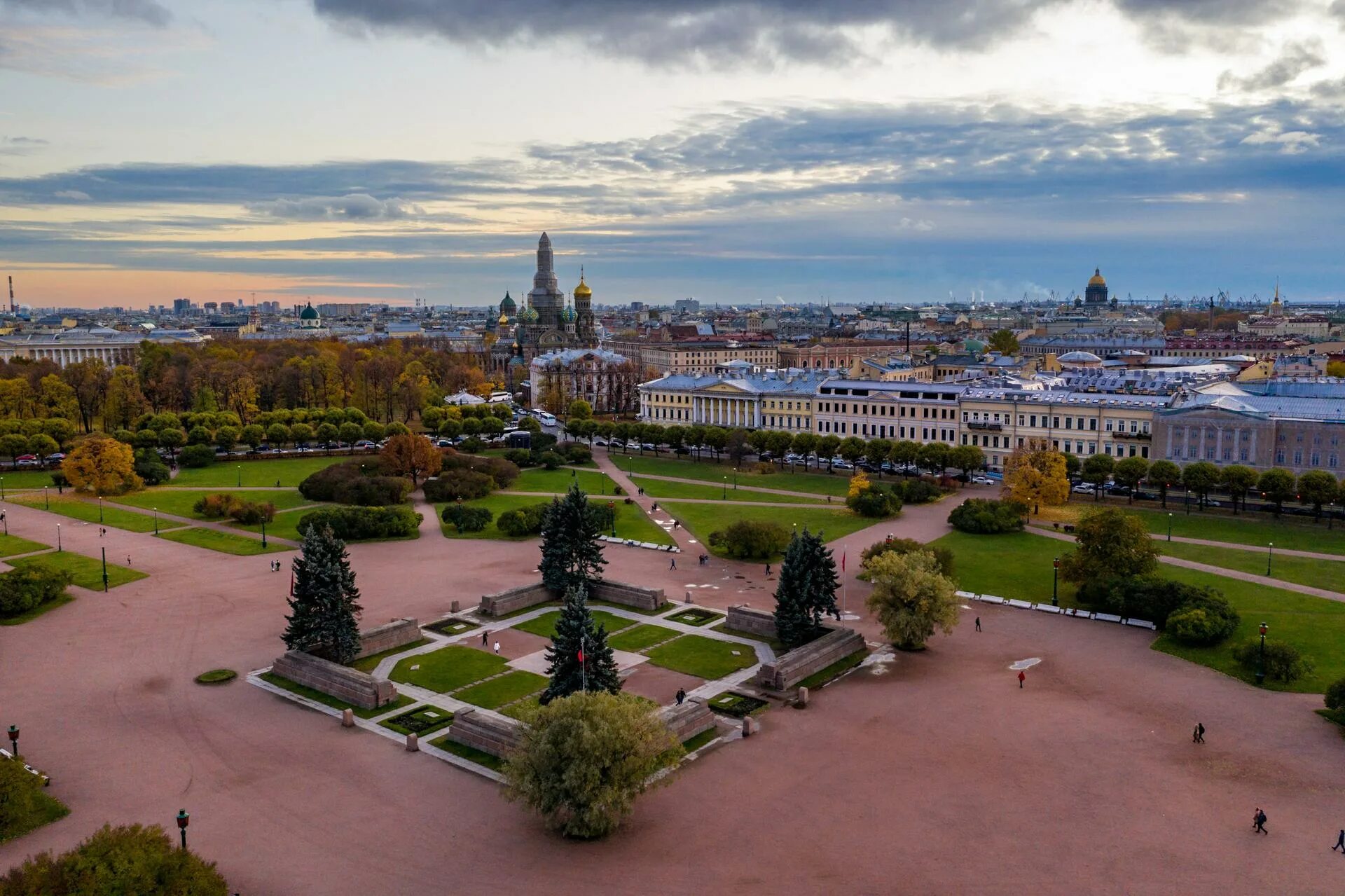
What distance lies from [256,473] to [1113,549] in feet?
265

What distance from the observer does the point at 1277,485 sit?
73062 millimetres

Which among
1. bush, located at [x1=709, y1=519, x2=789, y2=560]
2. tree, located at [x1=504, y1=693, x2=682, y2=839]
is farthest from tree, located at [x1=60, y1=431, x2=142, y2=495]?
tree, located at [x1=504, y1=693, x2=682, y2=839]

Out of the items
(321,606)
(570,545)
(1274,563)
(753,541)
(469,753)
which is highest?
(570,545)

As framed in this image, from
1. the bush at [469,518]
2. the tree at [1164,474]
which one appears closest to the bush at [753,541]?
the bush at [469,518]

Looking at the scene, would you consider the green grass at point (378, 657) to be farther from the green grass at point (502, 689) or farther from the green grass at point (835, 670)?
the green grass at point (835, 670)

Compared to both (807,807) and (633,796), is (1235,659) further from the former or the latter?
(633,796)

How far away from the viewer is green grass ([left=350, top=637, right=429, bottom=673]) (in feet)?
147

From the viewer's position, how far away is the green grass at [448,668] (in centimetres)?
4338

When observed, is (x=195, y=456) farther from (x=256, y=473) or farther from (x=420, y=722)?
(x=420, y=722)

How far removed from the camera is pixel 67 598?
180 ft

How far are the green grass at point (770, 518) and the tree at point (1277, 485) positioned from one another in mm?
29483

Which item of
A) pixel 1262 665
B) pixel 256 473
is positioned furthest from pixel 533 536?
pixel 1262 665

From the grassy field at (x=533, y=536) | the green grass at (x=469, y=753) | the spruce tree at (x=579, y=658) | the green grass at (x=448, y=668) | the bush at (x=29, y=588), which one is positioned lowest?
the green grass at (x=469, y=753)

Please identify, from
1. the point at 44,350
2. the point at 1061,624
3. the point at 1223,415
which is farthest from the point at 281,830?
the point at 44,350
